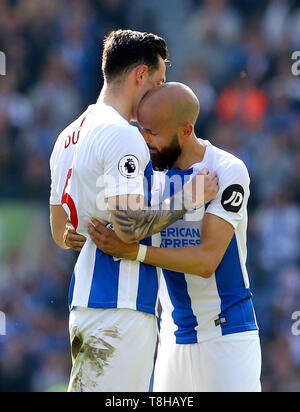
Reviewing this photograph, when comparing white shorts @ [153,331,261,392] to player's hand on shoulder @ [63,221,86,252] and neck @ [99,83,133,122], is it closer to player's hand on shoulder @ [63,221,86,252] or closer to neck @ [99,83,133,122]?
player's hand on shoulder @ [63,221,86,252]

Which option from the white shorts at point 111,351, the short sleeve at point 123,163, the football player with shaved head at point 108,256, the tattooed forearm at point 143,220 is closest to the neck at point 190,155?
the football player with shaved head at point 108,256

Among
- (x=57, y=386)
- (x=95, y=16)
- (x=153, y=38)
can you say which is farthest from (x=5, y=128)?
(x=153, y=38)

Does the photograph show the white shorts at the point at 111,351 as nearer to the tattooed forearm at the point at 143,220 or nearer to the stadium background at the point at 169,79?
the tattooed forearm at the point at 143,220

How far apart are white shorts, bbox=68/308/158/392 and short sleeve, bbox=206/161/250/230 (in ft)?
2.33

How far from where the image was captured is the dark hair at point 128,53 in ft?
13.1

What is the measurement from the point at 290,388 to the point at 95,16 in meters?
5.24

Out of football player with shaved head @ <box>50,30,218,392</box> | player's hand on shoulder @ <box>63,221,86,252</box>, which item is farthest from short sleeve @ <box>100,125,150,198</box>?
player's hand on shoulder @ <box>63,221,86,252</box>

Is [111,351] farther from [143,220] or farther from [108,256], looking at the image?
[143,220]

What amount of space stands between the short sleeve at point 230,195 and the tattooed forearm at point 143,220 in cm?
26

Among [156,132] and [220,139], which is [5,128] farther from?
[156,132]

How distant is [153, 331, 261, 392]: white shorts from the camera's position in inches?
161

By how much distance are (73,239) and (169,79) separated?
19.9 ft

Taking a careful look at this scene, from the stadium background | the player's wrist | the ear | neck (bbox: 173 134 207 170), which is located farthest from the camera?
the stadium background
